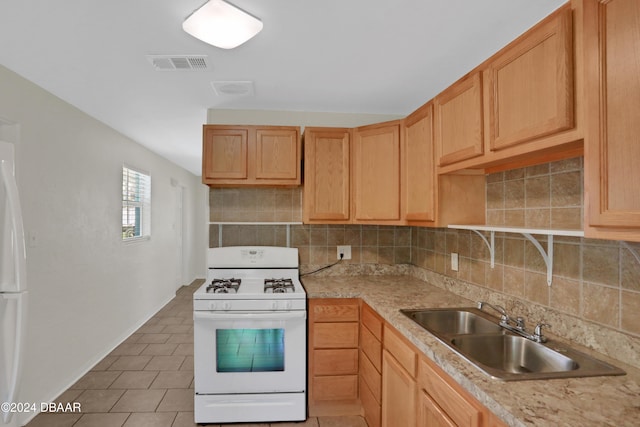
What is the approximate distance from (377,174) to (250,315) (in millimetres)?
1413

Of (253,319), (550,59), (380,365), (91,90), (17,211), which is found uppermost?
(91,90)

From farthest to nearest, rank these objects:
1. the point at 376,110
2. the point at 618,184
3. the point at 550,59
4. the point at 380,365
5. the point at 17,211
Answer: the point at 376,110 → the point at 380,365 → the point at 17,211 → the point at 550,59 → the point at 618,184

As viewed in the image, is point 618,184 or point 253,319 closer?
point 618,184

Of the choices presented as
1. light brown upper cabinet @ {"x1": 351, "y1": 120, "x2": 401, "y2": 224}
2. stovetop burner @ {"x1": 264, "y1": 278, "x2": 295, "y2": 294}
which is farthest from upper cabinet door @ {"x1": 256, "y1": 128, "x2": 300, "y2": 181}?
stovetop burner @ {"x1": 264, "y1": 278, "x2": 295, "y2": 294}

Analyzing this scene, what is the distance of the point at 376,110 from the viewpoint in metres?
2.96

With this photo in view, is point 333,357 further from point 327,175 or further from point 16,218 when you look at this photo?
point 16,218

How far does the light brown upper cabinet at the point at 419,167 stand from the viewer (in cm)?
208

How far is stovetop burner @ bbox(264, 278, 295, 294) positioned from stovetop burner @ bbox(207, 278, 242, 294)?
22 centimetres

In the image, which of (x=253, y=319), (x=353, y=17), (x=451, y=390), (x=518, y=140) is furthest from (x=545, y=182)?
(x=253, y=319)

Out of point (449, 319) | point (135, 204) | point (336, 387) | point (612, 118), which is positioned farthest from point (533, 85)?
point (135, 204)

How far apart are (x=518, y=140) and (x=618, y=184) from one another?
1.47 ft

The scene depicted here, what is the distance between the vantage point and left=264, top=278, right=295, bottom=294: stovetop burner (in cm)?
233

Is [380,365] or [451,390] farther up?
[451,390]

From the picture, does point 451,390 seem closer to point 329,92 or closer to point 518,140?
point 518,140
